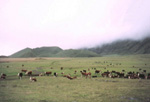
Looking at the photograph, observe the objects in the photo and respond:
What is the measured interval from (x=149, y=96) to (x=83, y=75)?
18335 mm

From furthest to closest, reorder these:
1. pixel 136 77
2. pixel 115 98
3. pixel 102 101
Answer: pixel 136 77 < pixel 115 98 < pixel 102 101

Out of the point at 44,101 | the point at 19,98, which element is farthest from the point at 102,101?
the point at 19,98

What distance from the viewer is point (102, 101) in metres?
13.0

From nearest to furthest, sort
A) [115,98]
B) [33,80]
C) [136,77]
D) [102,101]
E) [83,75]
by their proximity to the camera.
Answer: [102,101] < [115,98] < [33,80] < [136,77] < [83,75]

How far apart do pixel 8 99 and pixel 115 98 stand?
36.7ft

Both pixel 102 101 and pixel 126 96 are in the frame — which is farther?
pixel 126 96

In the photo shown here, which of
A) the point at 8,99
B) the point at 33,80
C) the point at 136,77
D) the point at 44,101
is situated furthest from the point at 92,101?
the point at 136,77

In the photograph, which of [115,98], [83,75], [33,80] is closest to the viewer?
[115,98]

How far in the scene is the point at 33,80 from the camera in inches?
952

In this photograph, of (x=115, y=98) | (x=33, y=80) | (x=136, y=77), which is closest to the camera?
(x=115, y=98)

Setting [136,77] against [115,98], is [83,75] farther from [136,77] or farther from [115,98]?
[115,98]

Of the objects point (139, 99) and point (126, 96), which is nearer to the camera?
point (139, 99)

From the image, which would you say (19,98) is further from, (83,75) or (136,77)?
(136,77)

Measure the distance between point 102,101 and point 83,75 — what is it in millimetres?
18721
